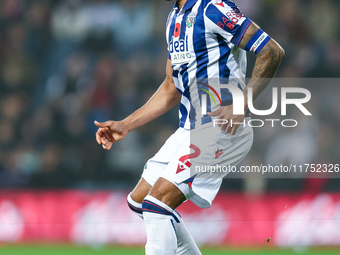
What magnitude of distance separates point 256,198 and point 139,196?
291 cm

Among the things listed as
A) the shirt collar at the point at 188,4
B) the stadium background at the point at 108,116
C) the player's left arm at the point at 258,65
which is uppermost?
the shirt collar at the point at 188,4

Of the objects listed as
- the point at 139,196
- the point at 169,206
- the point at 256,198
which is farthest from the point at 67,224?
the point at 169,206

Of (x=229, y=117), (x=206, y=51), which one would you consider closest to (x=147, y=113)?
(x=206, y=51)

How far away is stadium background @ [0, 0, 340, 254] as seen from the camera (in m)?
5.70

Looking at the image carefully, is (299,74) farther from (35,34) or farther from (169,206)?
(169,206)

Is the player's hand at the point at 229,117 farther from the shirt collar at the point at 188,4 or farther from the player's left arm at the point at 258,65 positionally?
the shirt collar at the point at 188,4

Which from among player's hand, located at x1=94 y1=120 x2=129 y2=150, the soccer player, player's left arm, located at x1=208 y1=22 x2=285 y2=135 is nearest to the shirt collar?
the soccer player

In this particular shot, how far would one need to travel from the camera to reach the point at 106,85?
6941mm

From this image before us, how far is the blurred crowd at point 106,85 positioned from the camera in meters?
6.40

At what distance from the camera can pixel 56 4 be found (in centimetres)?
776

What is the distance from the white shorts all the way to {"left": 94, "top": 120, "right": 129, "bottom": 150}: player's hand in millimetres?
442

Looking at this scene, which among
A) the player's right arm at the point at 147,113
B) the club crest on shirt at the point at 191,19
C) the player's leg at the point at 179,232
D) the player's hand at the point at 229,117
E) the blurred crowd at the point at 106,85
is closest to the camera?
the player's hand at the point at 229,117

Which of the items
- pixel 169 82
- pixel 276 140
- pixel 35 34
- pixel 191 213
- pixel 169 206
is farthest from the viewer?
pixel 35 34

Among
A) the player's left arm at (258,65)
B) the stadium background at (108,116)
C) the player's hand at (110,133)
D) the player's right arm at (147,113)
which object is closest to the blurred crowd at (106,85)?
the stadium background at (108,116)
